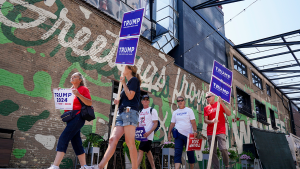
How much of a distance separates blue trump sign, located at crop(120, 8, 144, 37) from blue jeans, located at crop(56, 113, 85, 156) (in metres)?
1.93

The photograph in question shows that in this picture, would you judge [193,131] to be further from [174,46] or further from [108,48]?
[174,46]

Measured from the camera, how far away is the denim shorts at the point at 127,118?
3.66 meters

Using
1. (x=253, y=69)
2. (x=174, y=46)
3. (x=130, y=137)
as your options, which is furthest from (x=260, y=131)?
(x=253, y=69)

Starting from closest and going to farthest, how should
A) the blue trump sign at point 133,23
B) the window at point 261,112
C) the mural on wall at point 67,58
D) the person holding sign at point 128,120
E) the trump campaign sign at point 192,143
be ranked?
the person holding sign at point 128,120
the blue trump sign at point 133,23
the trump campaign sign at point 192,143
the mural on wall at point 67,58
the window at point 261,112

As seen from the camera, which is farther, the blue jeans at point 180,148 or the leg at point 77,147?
the blue jeans at point 180,148

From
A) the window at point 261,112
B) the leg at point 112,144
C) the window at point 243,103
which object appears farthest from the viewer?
the window at point 261,112

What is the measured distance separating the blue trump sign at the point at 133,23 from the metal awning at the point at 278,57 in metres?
14.3

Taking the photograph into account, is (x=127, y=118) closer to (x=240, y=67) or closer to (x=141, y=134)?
(x=141, y=134)

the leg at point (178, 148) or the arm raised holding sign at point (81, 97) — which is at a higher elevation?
the arm raised holding sign at point (81, 97)

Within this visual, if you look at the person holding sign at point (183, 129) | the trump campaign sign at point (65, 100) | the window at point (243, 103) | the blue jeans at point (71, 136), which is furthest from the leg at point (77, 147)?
the window at point (243, 103)

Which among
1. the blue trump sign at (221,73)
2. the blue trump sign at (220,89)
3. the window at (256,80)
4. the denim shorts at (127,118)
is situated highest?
the window at (256,80)

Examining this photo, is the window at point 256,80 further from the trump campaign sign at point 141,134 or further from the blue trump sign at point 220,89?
the trump campaign sign at point 141,134

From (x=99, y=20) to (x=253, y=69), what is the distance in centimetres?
1733

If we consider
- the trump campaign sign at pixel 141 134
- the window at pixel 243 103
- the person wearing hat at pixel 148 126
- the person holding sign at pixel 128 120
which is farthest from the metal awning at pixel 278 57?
the person holding sign at pixel 128 120
